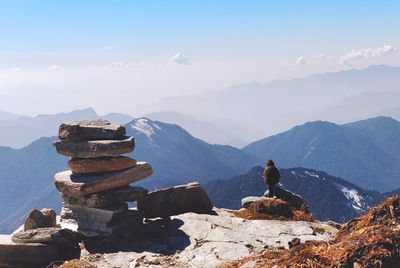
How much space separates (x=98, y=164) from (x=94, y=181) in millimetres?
1034

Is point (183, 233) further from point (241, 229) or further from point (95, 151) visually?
point (95, 151)

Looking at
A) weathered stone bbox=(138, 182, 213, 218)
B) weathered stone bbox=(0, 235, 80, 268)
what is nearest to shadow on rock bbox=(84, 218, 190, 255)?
weathered stone bbox=(0, 235, 80, 268)

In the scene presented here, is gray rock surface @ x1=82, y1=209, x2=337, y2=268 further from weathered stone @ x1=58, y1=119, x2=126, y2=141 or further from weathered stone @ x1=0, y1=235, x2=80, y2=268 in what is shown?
weathered stone @ x1=58, y1=119, x2=126, y2=141

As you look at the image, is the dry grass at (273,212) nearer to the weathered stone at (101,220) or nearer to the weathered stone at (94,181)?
the weathered stone at (101,220)

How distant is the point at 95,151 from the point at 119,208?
2.98 m

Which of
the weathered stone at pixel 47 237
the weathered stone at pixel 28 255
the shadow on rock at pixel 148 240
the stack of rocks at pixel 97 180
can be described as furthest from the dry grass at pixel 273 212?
the weathered stone at pixel 28 255

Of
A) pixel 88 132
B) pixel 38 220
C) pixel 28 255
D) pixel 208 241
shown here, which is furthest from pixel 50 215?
pixel 208 241

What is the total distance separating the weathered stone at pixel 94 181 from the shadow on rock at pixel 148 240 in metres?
2.35

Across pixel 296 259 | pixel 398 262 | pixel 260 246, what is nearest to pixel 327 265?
pixel 296 259

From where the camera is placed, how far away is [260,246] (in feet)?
55.6

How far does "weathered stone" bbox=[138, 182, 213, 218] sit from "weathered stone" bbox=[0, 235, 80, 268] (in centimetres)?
468

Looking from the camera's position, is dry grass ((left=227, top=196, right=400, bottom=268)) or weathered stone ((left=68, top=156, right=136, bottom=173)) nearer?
dry grass ((left=227, top=196, right=400, bottom=268))

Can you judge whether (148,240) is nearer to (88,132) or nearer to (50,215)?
(88,132)

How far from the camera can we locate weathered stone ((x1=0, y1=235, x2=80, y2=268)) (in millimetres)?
18312
